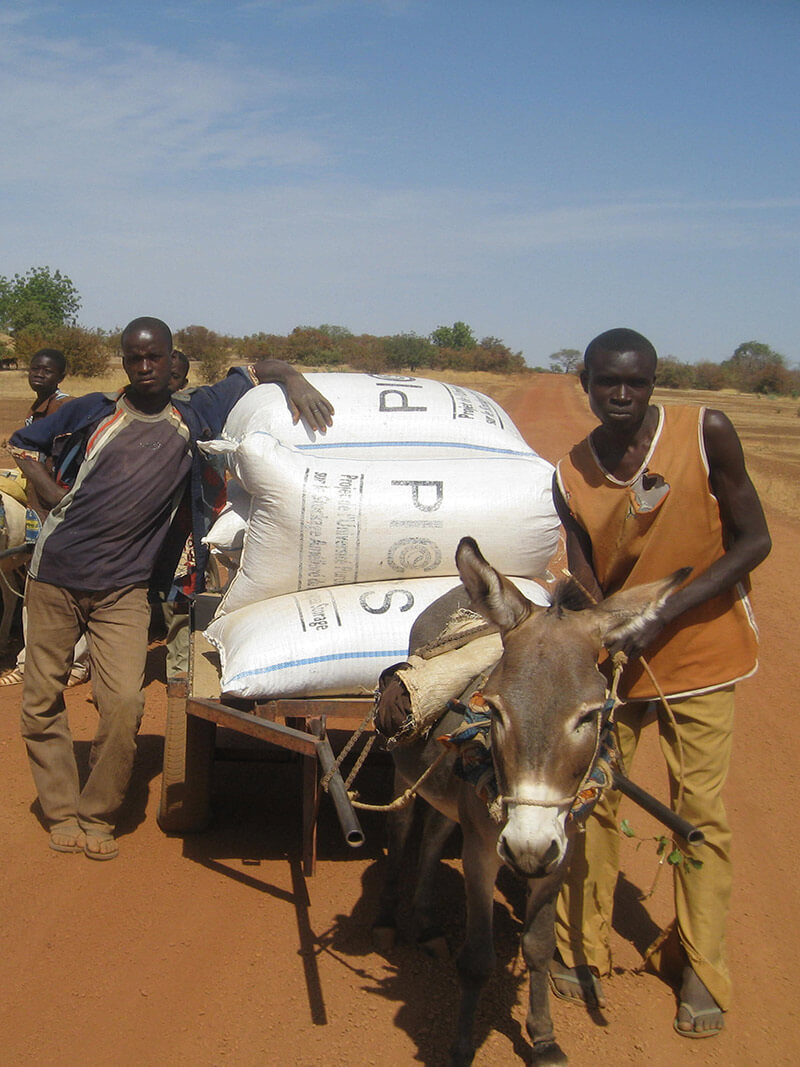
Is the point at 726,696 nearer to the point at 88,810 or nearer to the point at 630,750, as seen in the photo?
the point at 630,750

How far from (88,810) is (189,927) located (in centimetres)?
88

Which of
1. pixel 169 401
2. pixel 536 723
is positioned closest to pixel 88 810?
pixel 169 401

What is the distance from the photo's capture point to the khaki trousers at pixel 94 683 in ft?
14.1

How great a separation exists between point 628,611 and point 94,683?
2823mm

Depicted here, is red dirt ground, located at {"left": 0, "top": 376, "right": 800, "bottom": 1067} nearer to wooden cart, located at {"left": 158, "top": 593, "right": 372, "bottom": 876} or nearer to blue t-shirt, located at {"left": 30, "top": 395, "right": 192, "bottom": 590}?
wooden cart, located at {"left": 158, "top": 593, "right": 372, "bottom": 876}

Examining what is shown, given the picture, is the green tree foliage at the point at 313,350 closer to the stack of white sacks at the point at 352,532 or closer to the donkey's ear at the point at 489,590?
the stack of white sacks at the point at 352,532

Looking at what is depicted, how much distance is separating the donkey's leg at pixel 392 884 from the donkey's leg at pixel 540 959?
82cm

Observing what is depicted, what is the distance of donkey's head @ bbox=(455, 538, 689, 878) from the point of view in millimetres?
2305

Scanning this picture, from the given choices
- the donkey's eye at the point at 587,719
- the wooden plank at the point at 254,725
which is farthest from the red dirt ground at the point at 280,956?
the donkey's eye at the point at 587,719

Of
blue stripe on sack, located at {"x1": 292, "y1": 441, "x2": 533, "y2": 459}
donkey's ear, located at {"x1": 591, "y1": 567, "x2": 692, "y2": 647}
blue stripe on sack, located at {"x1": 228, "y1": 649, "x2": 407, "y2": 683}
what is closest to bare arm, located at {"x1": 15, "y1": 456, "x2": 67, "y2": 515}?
blue stripe on sack, located at {"x1": 292, "y1": 441, "x2": 533, "y2": 459}

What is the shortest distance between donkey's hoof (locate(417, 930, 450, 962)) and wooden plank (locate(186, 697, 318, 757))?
0.96m

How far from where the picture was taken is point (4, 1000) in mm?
3352

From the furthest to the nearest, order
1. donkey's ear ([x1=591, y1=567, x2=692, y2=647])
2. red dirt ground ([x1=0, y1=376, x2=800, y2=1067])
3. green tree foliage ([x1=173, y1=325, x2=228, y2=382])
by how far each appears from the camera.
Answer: green tree foliage ([x1=173, y1=325, x2=228, y2=382]) → red dirt ground ([x1=0, y1=376, x2=800, y2=1067]) → donkey's ear ([x1=591, y1=567, x2=692, y2=647])

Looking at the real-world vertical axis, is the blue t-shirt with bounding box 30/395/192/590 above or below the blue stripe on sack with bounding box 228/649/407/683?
above
